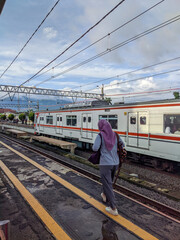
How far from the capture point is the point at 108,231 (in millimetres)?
3314

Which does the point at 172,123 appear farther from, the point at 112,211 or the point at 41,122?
the point at 41,122

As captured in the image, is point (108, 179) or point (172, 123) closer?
point (108, 179)

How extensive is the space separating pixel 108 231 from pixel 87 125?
9.03 m

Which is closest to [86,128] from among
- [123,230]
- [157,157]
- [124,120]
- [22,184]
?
[124,120]

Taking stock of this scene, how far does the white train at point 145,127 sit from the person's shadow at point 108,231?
4.98 meters

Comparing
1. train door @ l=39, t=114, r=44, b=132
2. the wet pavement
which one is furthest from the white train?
train door @ l=39, t=114, r=44, b=132

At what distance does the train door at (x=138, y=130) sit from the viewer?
8609 millimetres

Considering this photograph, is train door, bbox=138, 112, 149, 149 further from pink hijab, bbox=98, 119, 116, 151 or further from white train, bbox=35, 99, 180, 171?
pink hijab, bbox=98, 119, 116, 151

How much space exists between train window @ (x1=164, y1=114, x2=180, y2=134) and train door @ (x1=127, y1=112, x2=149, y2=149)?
0.92 m

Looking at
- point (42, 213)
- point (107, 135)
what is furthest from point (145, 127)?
point (42, 213)

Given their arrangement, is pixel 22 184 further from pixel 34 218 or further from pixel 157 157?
pixel 157 157

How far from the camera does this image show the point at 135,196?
16.6ft

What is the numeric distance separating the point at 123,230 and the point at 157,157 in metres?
5.74

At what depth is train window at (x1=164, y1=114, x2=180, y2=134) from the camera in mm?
7449
